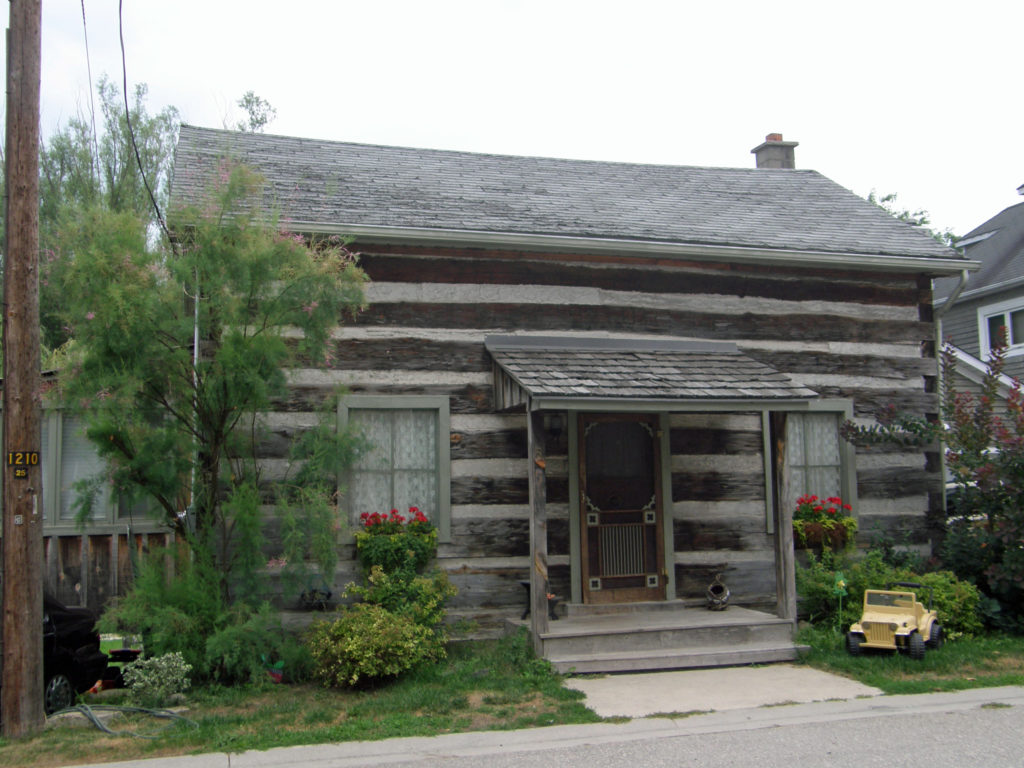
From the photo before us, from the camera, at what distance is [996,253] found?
77.7 feet

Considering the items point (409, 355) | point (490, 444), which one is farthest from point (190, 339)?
point (490, 444)

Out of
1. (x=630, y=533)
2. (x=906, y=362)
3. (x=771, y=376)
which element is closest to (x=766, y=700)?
(x=630, y=533)

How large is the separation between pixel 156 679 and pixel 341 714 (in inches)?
61.1

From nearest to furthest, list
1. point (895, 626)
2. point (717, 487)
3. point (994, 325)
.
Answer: point (895, 626)
point (717, 487)
point (994, 325)

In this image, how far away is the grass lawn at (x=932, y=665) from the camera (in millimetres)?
7848

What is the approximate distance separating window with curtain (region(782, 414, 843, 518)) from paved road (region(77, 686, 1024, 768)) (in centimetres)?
399

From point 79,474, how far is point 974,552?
1041 centimetres

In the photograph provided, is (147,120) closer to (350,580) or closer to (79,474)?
(79,474)

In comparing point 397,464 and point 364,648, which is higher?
point 397,464

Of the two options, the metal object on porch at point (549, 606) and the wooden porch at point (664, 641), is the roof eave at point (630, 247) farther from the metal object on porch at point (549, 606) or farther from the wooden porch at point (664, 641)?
the wooden porch at point (664, 641)

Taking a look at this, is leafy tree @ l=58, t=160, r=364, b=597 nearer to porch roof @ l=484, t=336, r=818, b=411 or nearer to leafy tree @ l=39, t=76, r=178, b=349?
porch roof @ l=484, t=336, r=818, b=411

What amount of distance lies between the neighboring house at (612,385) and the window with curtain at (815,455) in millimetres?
27

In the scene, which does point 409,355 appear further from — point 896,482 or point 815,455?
point 896,482

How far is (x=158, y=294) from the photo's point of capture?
7.66 m
